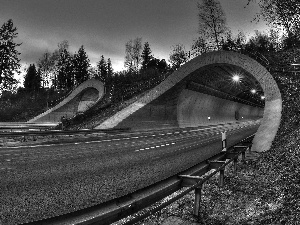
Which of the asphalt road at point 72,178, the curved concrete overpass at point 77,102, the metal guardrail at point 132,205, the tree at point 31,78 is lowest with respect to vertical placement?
the asphalt road at point 72,178

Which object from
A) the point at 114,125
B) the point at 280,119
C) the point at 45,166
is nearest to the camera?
the point at 45,166

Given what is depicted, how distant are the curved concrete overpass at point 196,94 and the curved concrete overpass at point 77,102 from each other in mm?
15236

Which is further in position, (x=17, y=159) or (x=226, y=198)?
(x=17, y=159)

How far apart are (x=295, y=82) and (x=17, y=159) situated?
62.8ft

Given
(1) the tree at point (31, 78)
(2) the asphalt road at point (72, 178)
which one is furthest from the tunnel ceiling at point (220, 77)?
(1) the tree at point (31, 78)

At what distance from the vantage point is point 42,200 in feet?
17.2

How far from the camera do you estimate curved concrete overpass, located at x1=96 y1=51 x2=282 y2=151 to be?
18047 millimetres

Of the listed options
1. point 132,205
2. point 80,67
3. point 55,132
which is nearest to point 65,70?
point 80,67

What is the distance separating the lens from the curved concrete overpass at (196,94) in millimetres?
18047

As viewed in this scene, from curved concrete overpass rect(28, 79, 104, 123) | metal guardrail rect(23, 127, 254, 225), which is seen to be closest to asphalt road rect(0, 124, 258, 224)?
metal guardrail rect(23, 127, 254, 225)

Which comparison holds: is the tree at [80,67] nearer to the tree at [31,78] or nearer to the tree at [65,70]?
the tree at [65,70]

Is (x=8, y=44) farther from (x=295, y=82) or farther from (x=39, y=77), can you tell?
(x=295, y=82)

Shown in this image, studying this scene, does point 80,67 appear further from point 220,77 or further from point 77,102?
point 220,77

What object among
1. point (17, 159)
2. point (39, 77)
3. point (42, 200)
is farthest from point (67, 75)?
point (42, 200)
